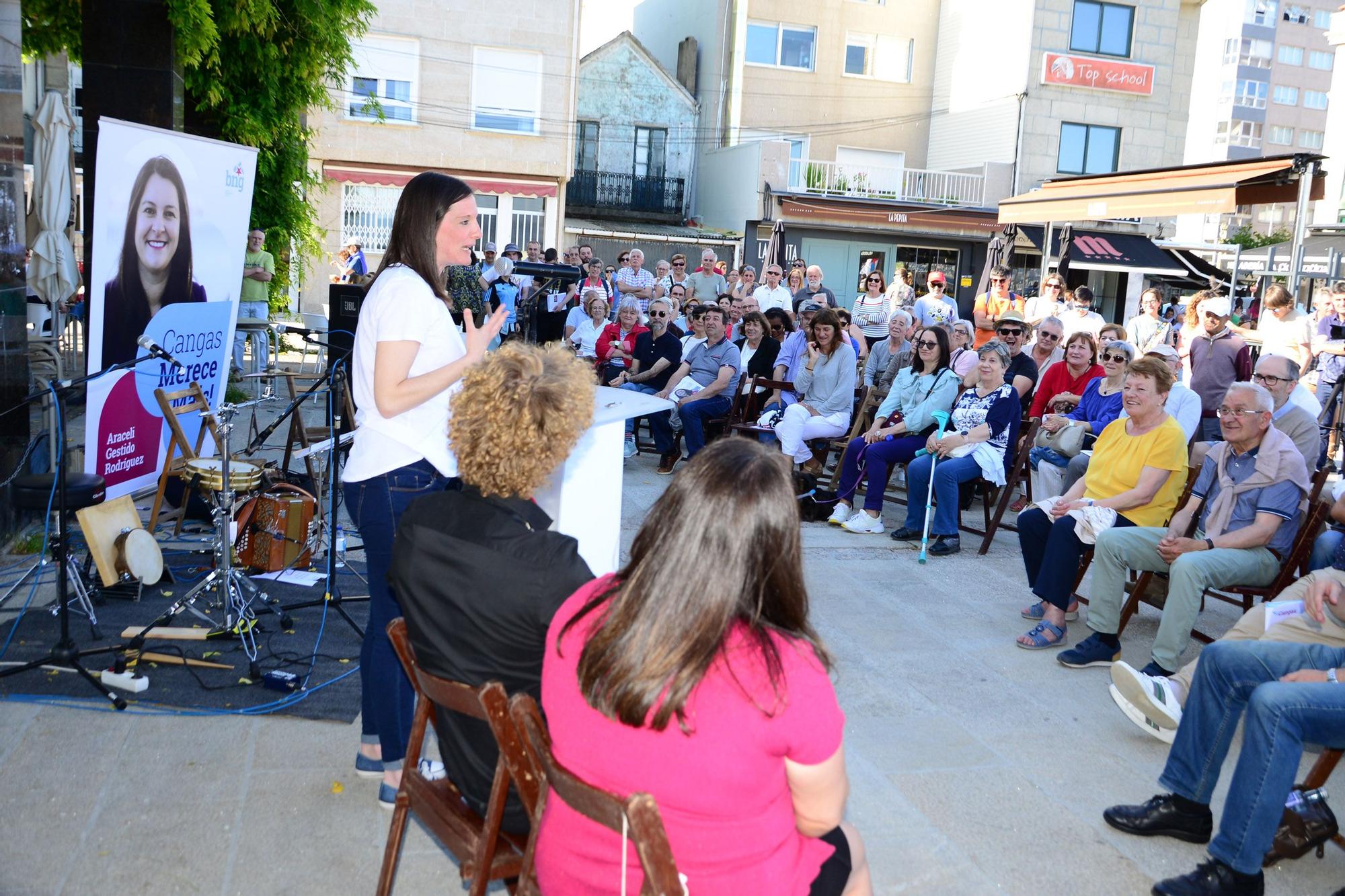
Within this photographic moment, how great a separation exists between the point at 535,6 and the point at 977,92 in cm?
1035

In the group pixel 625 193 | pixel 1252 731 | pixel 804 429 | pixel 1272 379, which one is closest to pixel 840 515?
pixel 804 429

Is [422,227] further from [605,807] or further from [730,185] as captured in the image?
[730,185]

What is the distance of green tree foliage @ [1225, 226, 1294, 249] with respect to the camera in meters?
35.7

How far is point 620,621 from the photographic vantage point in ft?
5.59

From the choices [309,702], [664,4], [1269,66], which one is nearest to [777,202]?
[664,4]

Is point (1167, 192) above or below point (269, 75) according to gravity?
below

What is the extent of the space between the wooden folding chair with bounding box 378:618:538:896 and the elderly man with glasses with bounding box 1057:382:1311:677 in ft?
9.91

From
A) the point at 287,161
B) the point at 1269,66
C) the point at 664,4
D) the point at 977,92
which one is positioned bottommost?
the point at 287,161

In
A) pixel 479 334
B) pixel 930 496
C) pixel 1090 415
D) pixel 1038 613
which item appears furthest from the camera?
pixel 1090 415

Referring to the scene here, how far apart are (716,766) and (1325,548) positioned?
3759mm

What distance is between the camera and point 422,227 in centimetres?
296

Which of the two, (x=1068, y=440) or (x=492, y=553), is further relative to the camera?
(x=1068, y=440)

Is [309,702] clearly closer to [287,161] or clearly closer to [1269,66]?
[287,161]

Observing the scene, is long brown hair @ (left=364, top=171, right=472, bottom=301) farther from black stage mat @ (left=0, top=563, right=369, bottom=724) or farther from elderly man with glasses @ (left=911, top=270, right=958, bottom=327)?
elderly man with glasses @ (left=911, top=270, right=958, bottom=327)
